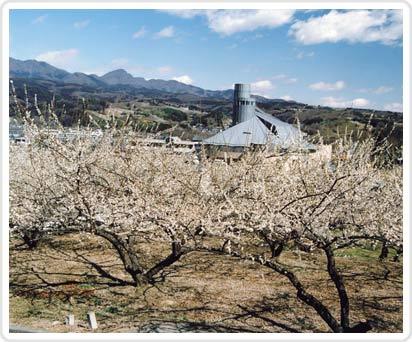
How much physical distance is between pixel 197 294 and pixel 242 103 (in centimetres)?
1312

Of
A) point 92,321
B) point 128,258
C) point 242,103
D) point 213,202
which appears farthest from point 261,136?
point 242,103

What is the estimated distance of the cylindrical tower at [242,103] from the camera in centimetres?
1872

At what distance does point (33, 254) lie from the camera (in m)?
9.08

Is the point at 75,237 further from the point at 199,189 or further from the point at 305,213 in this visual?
the point at 305,213

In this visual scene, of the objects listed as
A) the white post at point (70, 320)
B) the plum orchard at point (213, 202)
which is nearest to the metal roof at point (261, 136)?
the plum orchard at point (213, 202)

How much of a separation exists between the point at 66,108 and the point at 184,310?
431cm

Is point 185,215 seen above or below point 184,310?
above

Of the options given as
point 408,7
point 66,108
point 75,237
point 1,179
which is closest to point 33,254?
point 75,237

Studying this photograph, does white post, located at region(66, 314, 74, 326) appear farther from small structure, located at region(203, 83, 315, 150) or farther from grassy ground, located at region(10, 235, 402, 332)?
small structure, located at region(203, 83, 315, 150)

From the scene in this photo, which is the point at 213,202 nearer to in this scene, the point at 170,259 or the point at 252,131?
the point at 170,259

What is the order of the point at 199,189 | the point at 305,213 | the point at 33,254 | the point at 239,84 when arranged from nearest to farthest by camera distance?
1. the point at 305,213
2. the point at 199,189
3. the point at 33,254
4. the point at 239,84

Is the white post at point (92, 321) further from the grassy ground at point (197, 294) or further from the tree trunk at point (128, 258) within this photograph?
the tree trunk at point (128, 258)

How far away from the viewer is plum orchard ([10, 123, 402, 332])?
4.90 metres

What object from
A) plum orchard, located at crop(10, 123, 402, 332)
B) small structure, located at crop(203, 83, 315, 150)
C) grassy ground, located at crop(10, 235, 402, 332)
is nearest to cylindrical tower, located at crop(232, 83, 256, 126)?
small structure, located at crop(203, 83, 315, 150)
